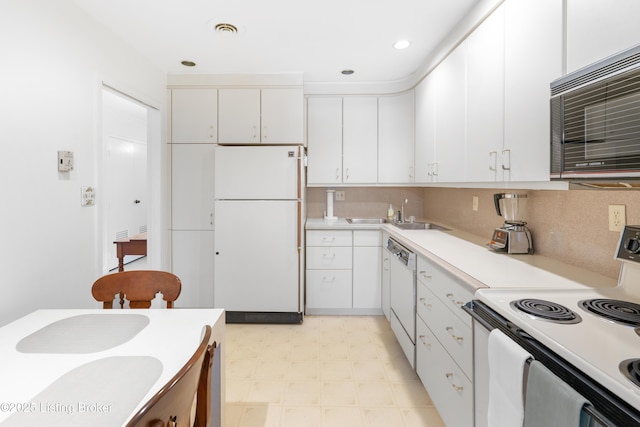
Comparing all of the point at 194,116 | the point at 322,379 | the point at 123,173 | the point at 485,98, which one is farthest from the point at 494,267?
the point at 123,173

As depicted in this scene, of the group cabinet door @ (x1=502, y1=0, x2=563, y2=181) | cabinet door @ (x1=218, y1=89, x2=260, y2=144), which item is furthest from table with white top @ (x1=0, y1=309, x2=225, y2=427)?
cabinet door @ (x1=218, y1=89, x2=260, y2=144)

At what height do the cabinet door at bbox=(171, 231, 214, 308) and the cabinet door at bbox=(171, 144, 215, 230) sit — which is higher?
the cabinet door at bbox=(171, 144, 215, 230)

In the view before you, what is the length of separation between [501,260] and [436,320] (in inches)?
18.5

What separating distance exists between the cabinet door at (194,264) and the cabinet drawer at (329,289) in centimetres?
99

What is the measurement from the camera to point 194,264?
3.21 meters

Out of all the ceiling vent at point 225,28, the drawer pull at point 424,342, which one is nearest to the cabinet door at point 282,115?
the ceiling vent at point 225,28

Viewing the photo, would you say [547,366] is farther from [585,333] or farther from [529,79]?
[529,79]

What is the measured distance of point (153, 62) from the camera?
9.32 ft

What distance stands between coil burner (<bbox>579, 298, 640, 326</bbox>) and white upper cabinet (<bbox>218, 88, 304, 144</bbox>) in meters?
2.50

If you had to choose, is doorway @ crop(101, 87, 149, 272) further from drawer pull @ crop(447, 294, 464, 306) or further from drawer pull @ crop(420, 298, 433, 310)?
drawer pull @ crop(447, 294, 464, 306)

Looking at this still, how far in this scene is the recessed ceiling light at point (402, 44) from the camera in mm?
2459

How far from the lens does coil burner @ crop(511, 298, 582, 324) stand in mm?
992

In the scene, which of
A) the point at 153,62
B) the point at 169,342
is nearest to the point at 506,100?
the point at 169,342

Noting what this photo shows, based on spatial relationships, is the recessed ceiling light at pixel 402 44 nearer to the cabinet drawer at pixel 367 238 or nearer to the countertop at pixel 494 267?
the countertop at pixel 494 267
